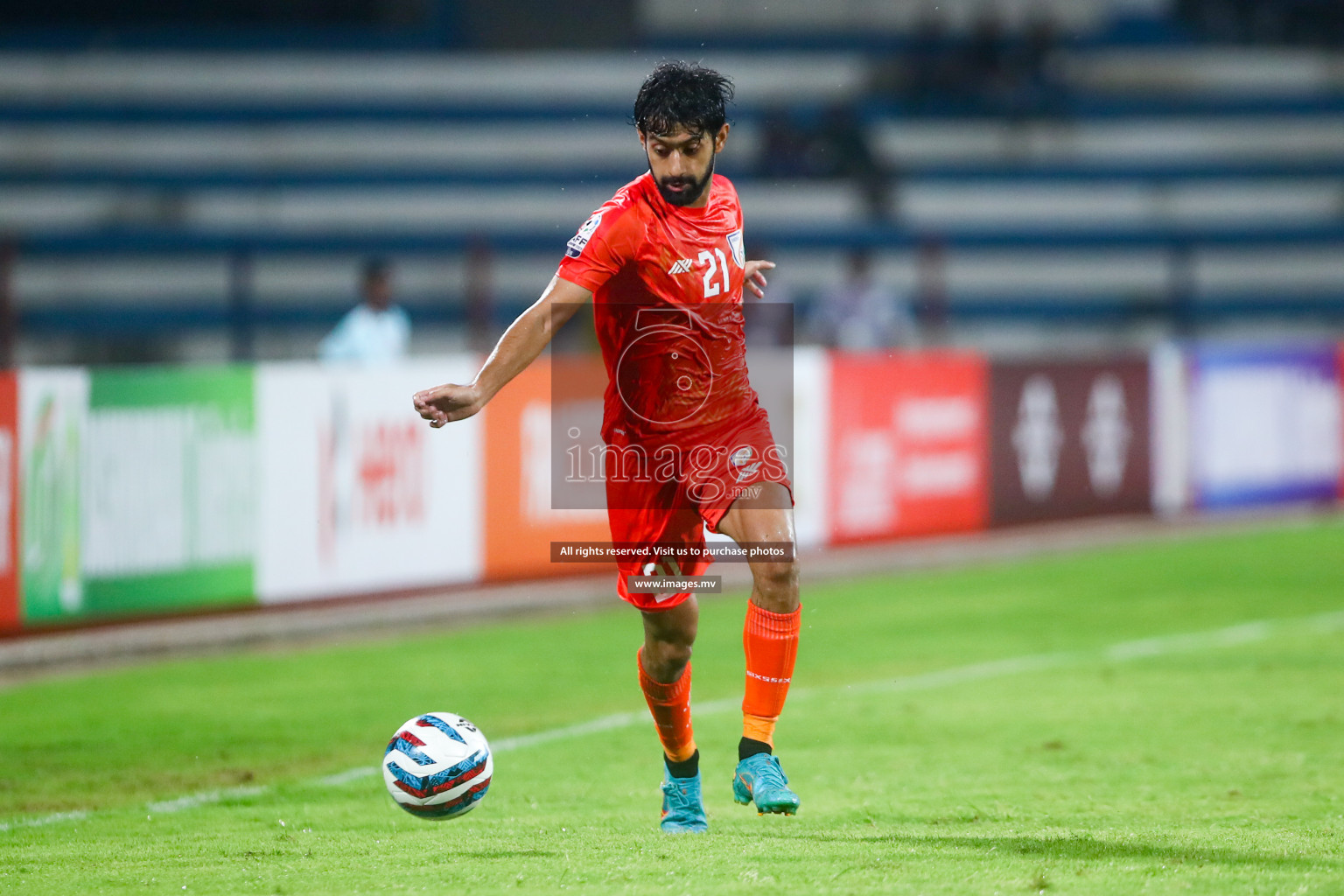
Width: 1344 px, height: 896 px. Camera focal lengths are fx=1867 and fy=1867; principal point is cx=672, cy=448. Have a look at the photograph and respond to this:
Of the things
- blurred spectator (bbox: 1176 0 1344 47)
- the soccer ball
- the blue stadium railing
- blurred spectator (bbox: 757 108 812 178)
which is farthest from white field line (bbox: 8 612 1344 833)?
blurred spectator (bbox: 1176 0 1344 47)

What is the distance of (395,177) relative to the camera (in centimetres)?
2217

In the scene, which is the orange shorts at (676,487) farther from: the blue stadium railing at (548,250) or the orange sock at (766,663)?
the blue stadium railing at (548,250)

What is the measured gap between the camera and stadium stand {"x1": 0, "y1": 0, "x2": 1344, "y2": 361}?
20.3 meters

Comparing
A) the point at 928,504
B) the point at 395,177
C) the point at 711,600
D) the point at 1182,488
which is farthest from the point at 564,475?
the point at 395,177

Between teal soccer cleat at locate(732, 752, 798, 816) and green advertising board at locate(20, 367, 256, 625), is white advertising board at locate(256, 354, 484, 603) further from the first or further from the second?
teal soccer cleat at locate(732, 752, 798, 816)

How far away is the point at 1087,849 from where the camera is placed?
212 inches

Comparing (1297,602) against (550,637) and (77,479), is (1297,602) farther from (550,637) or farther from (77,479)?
(77,479)

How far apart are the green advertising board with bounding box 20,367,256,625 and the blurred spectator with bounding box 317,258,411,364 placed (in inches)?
116

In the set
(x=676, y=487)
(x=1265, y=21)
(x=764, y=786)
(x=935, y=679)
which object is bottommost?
(x=935, y=679)

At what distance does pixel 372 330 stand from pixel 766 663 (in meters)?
8.75

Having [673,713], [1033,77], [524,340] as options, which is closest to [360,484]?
[673,713]

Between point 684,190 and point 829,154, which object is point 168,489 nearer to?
point 684,190

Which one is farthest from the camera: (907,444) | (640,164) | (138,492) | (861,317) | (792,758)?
(640,164)

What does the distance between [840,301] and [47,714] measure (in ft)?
33.5
